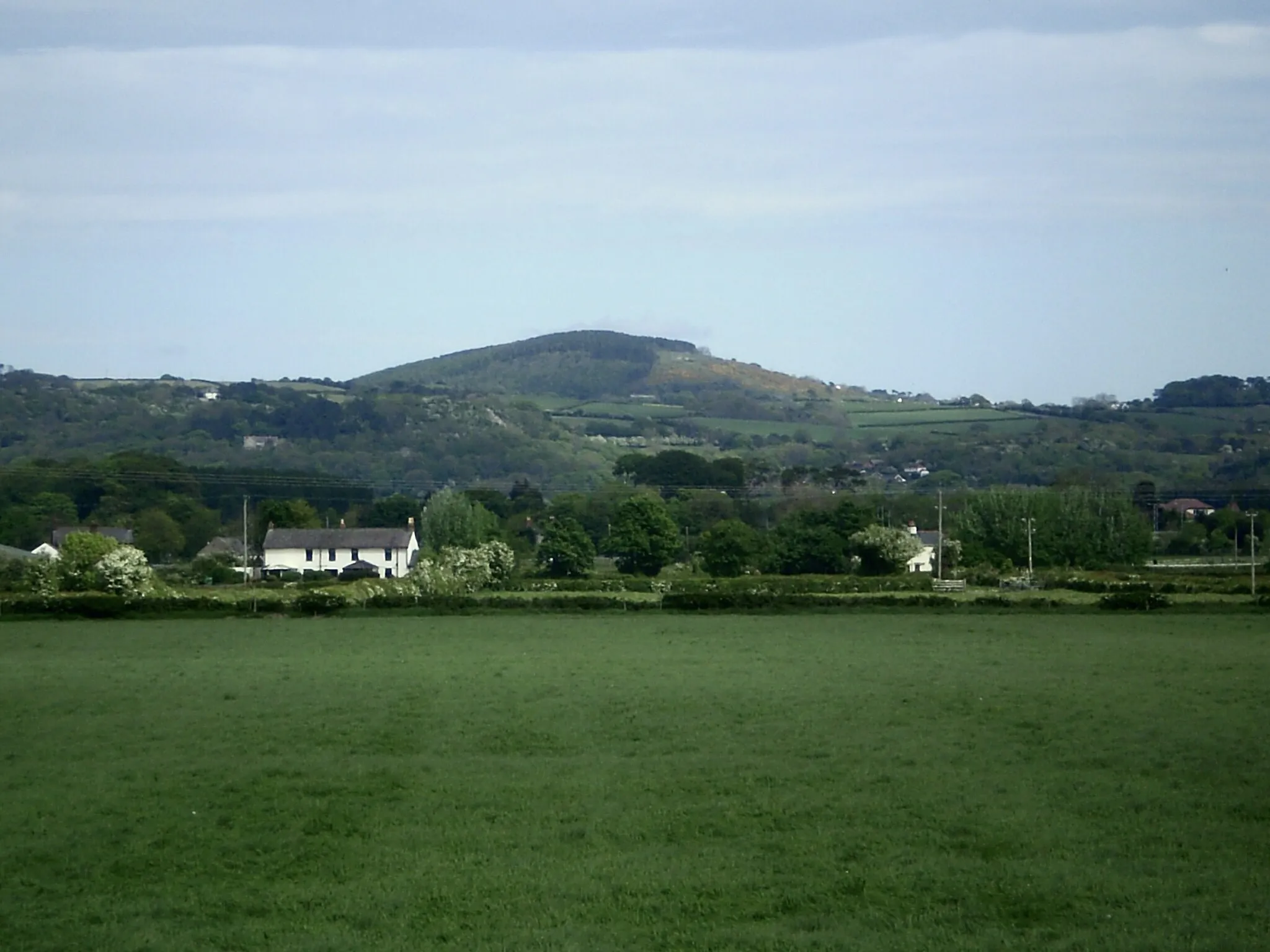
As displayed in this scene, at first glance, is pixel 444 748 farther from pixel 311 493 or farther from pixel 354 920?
pixel 311 493

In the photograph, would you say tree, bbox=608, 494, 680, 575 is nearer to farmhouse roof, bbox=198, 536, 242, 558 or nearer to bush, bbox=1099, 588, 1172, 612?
farmhouse roof, bbox=198, 536, 242, 558

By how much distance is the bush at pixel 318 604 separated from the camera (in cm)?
5016

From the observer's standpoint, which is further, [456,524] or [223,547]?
[223,547]

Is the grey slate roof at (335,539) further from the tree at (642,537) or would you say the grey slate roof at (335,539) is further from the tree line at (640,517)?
the tree at (642,537)

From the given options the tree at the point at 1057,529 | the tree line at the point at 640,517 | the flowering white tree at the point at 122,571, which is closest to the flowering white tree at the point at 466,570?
the tree line at the point at 640,517

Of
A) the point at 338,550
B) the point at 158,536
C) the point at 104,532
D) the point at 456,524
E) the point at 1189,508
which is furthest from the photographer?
the point at 1189,508

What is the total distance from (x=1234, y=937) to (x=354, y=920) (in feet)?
22.6

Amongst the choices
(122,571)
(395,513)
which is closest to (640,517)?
(122,571)

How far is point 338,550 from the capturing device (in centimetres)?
9612

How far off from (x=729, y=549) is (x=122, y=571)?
33.3 metres

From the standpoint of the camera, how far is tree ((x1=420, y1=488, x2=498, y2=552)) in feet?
285

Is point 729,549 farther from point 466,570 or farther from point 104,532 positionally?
point 104,532

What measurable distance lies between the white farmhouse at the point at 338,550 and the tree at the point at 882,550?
32571mm

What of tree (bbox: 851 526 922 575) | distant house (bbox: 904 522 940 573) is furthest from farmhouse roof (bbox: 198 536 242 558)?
distant house (bbox: 904 522 940 573)
